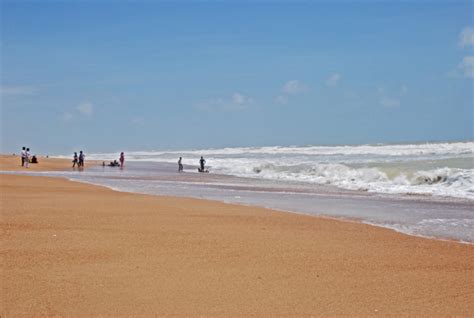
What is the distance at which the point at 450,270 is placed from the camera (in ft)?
23.3

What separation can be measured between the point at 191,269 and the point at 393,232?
5221 mm

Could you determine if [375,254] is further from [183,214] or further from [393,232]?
[183,214]

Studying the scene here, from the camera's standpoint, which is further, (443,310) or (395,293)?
(395,293)

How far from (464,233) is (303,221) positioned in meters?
3.15

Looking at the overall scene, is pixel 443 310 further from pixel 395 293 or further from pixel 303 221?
pixel 303 221

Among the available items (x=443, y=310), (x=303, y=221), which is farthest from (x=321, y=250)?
(x=303, y=221)

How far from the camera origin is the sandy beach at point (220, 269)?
17.4 ft

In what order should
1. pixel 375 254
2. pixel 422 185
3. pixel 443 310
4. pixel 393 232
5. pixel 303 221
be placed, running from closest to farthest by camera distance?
pixel 443 310 < pixel 375 254 < pixel 393 232 < pixel 303 221 < pixel 422 185

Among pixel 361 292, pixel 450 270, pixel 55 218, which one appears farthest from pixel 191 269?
pixel 55 218

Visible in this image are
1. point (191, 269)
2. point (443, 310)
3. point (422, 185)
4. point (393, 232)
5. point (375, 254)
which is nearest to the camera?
point (443, 310)

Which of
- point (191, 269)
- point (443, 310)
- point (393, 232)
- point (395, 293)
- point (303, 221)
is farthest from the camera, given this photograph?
point (303, 221)

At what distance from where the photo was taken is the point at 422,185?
24.5 meters

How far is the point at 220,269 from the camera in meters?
6.72

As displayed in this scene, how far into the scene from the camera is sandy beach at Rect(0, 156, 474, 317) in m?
5.32
